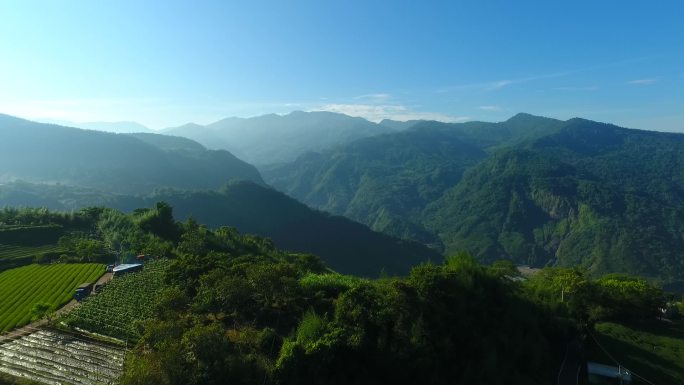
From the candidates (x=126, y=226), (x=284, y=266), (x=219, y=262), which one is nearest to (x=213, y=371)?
(x=284, y=266)

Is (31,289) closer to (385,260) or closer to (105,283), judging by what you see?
(105,283)

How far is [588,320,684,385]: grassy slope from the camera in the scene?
35594 mm

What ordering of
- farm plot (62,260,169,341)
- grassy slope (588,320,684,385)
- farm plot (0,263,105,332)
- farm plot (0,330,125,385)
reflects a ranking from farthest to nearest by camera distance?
farm plot (0,263,105,332) < grassy slope (588,320,684,385) < farm plot (62,260,169,341) < farm plot (0,330,125,385)

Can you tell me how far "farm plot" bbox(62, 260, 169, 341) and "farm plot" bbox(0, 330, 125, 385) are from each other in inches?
60.3

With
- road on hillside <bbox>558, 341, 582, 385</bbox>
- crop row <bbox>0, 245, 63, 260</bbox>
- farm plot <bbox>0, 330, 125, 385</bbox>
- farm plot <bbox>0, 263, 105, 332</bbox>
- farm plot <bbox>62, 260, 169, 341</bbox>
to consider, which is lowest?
road on hillside <bbox>558, 341, 582, 385</bbox>

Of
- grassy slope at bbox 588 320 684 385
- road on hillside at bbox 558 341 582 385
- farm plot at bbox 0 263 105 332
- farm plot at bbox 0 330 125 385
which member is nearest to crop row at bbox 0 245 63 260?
farm plot at bbox 0 263 105 332

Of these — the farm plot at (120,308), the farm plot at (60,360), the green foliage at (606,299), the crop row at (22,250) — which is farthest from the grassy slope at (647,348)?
the crop row at (22,250)

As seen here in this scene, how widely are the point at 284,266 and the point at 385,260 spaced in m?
142

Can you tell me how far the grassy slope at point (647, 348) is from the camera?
1401 inches

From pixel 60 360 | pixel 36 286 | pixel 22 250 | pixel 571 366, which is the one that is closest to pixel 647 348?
pixel 571 366

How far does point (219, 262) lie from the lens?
40.0 meters

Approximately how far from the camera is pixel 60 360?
30.0 meters

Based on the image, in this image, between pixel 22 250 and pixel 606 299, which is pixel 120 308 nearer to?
pixel 22 250

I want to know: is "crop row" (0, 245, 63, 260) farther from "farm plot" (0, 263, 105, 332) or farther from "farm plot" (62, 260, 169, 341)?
"farm plot" (62, 260, 169, 341)
